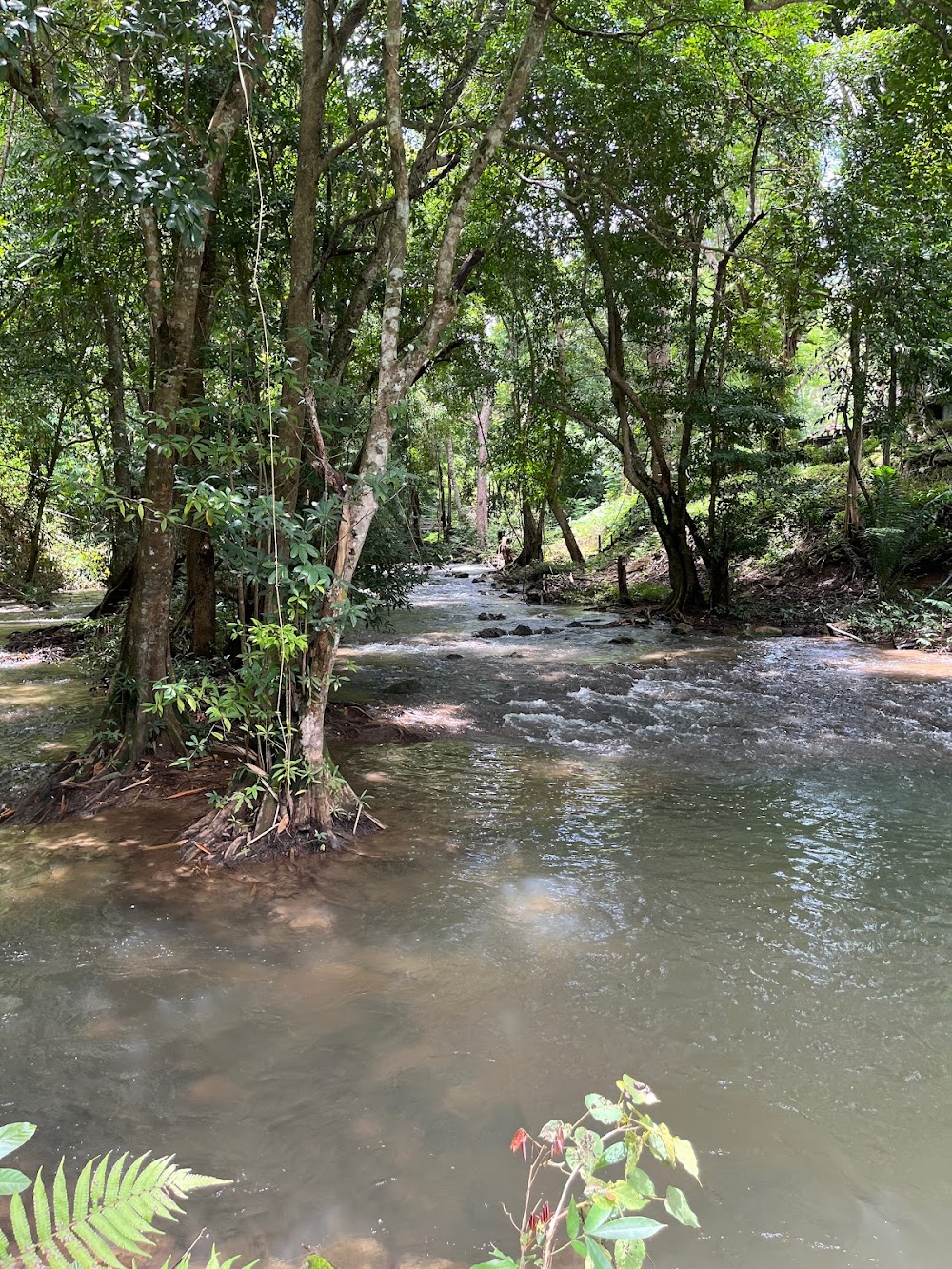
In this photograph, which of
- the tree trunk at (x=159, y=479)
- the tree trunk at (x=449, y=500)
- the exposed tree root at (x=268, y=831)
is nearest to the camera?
the exposed tree root at (x=268, y=831)

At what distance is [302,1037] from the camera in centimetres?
306

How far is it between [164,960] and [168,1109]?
39.0 inches

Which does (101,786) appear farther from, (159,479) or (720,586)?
(720,586)

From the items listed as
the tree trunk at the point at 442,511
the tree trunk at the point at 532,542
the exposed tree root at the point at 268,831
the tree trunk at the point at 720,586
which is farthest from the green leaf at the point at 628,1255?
the tree trunk at the point at 442,511

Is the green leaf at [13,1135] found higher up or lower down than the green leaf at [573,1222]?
higher up

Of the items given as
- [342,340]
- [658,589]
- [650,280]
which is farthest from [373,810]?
[658,589]

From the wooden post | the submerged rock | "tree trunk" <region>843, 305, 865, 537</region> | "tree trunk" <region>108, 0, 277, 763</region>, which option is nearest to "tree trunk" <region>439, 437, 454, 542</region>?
the wooden post

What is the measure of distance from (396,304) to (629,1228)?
182 inches

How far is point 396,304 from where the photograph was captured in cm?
476

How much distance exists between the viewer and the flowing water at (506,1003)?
2363mm

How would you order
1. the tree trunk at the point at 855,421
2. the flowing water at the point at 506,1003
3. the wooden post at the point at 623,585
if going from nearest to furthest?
the flowing water at the point at 506,1003 < the tree trunk at the point at 855,421 < the wooden post at the point at 623,585

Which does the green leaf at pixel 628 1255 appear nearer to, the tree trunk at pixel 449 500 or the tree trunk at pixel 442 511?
the tree trunk at pixel 449 500

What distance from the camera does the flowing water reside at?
236 cm

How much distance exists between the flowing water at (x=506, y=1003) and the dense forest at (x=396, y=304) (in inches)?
35.9
